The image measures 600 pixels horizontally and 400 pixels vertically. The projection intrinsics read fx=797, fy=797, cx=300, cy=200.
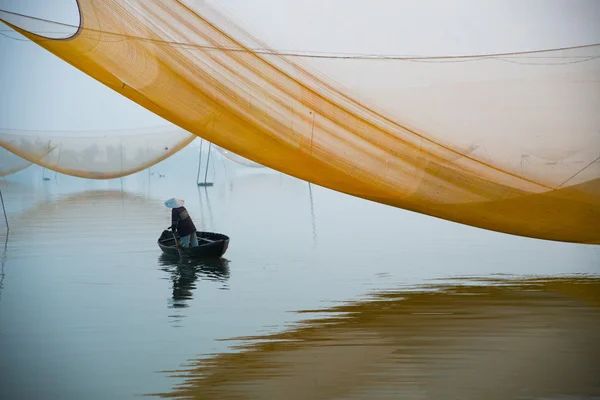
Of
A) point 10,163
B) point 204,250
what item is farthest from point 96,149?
point 204,250

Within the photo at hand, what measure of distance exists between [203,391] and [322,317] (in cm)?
235

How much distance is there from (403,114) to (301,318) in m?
2.03

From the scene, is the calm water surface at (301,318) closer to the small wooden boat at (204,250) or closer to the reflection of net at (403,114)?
the small wooden boat at (204,250)

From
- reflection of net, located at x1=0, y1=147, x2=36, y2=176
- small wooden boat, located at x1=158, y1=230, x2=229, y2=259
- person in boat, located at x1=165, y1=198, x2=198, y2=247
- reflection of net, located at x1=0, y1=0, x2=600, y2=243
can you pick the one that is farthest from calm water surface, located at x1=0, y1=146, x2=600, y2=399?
reflection of net, located at x1=0, y1=147, x2=36, y2=176

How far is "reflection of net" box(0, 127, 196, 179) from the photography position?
24.2 metres

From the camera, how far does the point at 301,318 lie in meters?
7.06

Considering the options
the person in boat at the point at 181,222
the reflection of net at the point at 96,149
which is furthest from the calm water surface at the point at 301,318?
the reflection of net at the point at 96,149

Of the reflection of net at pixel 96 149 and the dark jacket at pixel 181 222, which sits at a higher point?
the reflection of net at pixel 96 149

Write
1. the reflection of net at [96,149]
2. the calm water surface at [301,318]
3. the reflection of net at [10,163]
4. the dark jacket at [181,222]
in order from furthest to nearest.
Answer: the reflection of net at [10,163] < the reflection of net at [96,149] < the dark jacket at [181,222] < the calm water surface at [301,318]

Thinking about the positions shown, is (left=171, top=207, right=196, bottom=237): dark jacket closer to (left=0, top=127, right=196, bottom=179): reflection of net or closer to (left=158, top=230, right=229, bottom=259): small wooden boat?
(left=158, top=230, right=229, bottom=259): small wooden boat

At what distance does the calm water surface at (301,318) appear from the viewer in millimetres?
5109

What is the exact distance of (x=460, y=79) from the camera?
7.21m

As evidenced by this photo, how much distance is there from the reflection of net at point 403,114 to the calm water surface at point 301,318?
3.87 ft

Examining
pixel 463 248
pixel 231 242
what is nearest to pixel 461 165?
pixel 463 248
